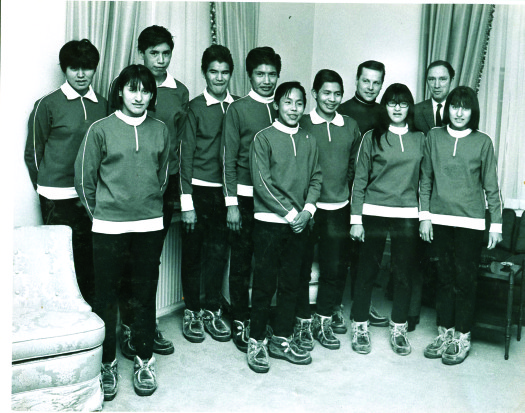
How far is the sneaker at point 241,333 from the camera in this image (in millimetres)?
3033

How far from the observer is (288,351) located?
9.52ft

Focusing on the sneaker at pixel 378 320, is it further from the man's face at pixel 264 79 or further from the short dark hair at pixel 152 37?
the short dark hair at pixel 152 37

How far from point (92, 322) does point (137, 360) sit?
430 millimetres

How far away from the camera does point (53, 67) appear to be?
270 cm

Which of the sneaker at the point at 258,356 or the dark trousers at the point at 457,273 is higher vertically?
the dark trousers at the point at 457,273

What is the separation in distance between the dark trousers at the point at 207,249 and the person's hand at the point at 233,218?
7.3 inches

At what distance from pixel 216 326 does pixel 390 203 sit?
46.9 inches

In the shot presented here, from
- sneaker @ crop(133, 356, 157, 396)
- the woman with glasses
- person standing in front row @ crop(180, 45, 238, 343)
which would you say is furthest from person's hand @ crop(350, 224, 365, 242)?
sneaker @ crop(133, 356, 157, 396)

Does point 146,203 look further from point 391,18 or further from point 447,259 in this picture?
point 391,18

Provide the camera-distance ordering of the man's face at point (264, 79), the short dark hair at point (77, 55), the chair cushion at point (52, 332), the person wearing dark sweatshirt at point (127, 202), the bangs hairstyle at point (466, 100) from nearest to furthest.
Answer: the chair cushion at point (52, 332)
the person wearing dark sweatshirt at point (127, 202)
the short dark hair at point (77, 55)
the bangs hairstyle at point (466, 100)
the man's face at point (264, 79)

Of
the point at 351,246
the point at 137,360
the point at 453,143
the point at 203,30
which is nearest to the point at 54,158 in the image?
the point at 137,360

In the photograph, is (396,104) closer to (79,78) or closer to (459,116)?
(459,116)

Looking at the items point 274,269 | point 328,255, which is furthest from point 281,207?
point 328,255

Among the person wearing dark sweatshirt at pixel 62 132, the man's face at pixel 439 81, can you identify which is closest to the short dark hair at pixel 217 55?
the person wearing dark sweatshirt at pixel 62 132
